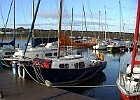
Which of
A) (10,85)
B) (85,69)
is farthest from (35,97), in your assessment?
(85,69)

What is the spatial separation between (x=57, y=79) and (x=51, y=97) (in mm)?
7135

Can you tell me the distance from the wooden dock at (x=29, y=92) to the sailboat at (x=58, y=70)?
193 cm

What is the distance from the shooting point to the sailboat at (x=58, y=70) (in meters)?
21.2

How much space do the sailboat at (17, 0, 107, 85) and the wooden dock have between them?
6.34 ft

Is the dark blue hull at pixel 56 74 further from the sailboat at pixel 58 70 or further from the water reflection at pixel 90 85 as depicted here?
the water reflection at pixel 90 85

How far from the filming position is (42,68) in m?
21.5

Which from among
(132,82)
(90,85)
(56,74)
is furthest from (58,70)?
(132,82)

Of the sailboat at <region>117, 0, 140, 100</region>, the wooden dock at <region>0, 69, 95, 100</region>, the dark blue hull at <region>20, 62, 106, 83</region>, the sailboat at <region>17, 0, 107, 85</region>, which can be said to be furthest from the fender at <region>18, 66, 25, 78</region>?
the sailboat at <region>117, 0, 140, 100</region>

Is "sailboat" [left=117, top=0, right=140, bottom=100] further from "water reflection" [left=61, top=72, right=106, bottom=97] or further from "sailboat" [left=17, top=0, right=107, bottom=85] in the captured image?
"sailboat" [left=17, top=0, right=107, bottom=85]

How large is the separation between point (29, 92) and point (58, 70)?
6.25 m

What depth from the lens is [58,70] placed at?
71.8 ft

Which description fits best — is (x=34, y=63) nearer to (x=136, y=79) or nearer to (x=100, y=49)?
(x=136, y=79)

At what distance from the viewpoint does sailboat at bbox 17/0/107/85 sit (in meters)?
21.2

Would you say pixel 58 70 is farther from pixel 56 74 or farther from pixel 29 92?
pixel 29 92
